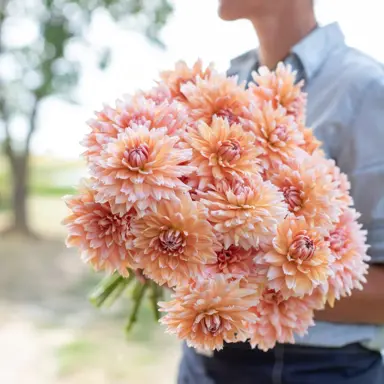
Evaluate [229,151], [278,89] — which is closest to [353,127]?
[278,89]

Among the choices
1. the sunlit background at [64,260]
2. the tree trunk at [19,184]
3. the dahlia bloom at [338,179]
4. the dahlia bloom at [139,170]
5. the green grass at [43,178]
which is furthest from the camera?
the tree trunk at [19,184]

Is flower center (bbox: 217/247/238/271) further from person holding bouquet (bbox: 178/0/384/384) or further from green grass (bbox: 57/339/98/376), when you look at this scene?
green grass (bbox: 57/339/98/376)

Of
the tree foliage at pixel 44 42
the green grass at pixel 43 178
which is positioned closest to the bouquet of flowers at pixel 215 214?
the green grass at pixel 43 178

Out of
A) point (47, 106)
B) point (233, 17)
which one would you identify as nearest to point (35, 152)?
point (47, 106)

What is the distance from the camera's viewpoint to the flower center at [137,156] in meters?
0.49

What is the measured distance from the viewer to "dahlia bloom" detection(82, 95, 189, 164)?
1.75 ft

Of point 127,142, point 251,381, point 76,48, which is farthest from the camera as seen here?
point 76,48

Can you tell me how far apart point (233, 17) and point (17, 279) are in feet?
7.18

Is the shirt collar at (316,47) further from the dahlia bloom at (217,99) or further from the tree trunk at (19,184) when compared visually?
the tree trunk at (19,184)

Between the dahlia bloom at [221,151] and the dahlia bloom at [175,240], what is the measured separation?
34mm

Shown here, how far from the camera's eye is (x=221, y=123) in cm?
54

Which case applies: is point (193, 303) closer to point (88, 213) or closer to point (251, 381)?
point (88, 213)

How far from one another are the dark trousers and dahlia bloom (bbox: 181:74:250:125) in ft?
1.08

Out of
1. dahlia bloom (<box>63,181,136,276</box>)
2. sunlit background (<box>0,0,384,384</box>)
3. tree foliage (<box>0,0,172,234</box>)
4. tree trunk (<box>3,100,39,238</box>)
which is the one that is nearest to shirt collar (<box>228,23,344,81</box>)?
dahlia bloom (<box>63,181,136,276</box>)
